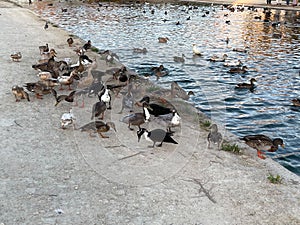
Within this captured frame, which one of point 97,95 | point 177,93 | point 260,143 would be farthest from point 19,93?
point 260,143

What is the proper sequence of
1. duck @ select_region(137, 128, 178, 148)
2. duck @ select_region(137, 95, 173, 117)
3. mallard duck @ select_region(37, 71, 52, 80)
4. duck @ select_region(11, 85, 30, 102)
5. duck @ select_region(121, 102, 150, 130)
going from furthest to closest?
mallard duck @ select_region(37, 71, 52, 80) → duck @ select_region(11, 85, 30, 102) → duck @ select_region(137, 95, 173, 117) → duck @ select_region(121, 102, 150, 130) → duck @ select_region(137, 128, 178, 148)

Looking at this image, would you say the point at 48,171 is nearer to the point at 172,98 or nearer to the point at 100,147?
the point at 100,147

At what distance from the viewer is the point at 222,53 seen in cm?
2097

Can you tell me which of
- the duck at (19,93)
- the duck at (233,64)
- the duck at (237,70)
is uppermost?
the duck at (233,64)

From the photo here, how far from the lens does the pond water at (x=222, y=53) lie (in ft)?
39.8

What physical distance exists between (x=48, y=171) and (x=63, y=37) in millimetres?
17751

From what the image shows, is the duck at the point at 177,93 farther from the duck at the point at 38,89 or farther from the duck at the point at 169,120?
the duck at the point at 38,89

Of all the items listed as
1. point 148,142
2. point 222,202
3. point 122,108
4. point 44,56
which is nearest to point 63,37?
point 44,56

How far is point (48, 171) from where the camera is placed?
24.0 ft

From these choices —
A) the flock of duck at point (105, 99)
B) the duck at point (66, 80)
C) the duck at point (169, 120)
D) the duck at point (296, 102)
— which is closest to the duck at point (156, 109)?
the flock of duck at point (105, 99)

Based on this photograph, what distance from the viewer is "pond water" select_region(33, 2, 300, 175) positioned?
1214cm

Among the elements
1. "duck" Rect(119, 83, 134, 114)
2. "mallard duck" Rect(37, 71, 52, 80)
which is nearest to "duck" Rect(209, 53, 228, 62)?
"duck" Rect(119, 83, 134, 114)

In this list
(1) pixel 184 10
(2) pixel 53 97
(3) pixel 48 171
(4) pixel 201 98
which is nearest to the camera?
(3) pixel 48 171

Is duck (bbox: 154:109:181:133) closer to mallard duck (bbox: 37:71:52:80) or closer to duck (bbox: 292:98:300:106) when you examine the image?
mallard duck (bbox: 37:71:52:80)
